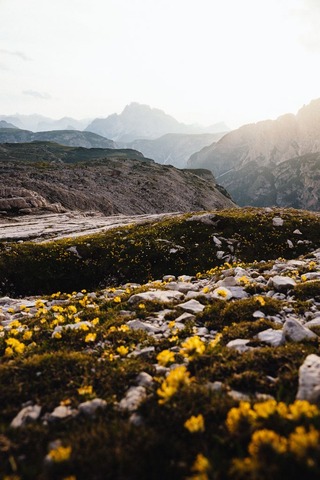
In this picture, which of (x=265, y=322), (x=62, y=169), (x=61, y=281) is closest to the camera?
(x=265, y=322)

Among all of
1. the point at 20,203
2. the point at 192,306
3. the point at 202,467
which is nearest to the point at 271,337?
the point at 192,306

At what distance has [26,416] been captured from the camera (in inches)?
178

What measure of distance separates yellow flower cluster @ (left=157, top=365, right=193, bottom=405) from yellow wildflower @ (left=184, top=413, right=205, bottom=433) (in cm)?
57

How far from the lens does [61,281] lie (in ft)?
60.8

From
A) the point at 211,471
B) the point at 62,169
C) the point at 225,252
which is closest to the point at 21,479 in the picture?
the point at 211,471

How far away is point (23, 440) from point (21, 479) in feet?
2.17

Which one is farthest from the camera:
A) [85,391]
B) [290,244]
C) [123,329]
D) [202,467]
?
[290,244]

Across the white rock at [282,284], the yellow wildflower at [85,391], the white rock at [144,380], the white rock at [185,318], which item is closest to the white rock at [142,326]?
the white rock at [185,318]

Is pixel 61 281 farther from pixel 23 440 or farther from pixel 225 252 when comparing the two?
pixel 23 440

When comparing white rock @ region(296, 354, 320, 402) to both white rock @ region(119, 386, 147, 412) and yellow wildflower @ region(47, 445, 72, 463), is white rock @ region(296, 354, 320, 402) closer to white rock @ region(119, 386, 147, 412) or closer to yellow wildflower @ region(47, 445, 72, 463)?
white rock @ region(119, 386, 147, 412)

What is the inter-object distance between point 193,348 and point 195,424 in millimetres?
1832

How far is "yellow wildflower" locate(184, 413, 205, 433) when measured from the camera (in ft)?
12.6

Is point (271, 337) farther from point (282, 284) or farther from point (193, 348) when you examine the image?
point (282, 284)

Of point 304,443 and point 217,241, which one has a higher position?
point 304,443
